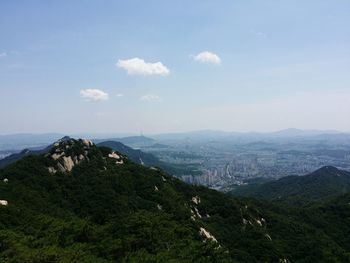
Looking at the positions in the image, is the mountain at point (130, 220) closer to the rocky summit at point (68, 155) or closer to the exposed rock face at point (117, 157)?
the rocky summit at point (68, 155)

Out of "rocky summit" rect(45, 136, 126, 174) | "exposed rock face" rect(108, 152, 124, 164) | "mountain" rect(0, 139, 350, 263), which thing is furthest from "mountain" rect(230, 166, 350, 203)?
"rocky summit" rect(45, 136, 126, 174)

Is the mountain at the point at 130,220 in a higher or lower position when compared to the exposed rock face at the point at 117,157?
lower

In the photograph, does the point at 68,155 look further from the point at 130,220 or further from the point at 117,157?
the point at 130,220

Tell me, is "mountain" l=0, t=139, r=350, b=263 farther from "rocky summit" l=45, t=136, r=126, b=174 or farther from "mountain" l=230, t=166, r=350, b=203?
"mountain" l=230, t=166, r=350, b=203

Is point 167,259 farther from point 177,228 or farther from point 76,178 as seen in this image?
point 76,178

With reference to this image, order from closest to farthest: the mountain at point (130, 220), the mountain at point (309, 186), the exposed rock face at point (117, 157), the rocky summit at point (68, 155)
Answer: the mountain at point (130, 220) → the rocky summit at point (68, 155) → the exposed rock face at point (117, 157) → the mountain at point (309, 186)

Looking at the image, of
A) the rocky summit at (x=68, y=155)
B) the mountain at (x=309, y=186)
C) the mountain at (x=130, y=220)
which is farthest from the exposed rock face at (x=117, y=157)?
the mountain at (x=309, y=186)

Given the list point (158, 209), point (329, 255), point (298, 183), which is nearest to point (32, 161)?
point (158, 209)
